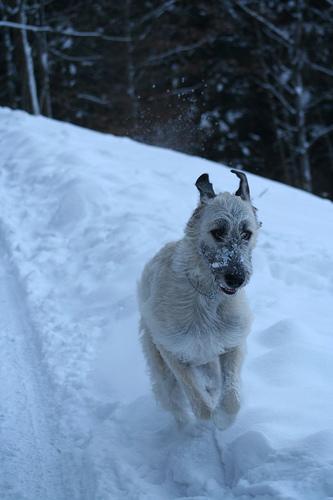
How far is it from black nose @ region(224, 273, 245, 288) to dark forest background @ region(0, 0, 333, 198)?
15.1m

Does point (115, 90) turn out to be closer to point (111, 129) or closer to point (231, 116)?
point (111, 129)

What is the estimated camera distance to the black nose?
11.7 feet

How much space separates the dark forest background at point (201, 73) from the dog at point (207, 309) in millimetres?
14613

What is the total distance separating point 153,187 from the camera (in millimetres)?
9156

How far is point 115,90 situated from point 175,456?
19.5m

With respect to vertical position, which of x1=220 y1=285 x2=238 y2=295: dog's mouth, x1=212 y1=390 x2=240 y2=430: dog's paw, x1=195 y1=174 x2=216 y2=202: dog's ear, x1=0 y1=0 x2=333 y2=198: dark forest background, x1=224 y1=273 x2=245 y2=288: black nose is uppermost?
x1=195 y1=174 x2=216 y2=202: dog's ear

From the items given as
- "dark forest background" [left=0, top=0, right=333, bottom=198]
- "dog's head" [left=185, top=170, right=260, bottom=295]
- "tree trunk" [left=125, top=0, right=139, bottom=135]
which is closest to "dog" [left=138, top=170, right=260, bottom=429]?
"dog's head" [left=185, top=170, right=260, bottom=295]

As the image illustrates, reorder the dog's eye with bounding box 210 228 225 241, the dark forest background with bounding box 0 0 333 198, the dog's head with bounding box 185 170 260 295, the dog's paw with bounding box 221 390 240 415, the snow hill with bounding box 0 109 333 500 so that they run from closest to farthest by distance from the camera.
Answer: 1. the snow hill with bounding box 0 109 333 500
2. the dog's head with bounding box 185 170 260 295
3. the dog's eye with bounding box 210 228 225 241
4. the dog's paw with bounding box 221 390 240 415
5. the dark forest background with bounding box 0 0 333 198

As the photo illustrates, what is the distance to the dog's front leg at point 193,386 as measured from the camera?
387 cm

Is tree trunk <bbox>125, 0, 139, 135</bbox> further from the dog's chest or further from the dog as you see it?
the dog's chest

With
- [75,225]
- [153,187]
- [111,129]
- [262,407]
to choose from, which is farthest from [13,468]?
[111,129]

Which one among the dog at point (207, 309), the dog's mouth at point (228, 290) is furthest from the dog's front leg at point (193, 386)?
the dog's mouth at point (228, 290)

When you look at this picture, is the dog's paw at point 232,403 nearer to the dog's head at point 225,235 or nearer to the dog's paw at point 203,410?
the dog's paw at point 203,410

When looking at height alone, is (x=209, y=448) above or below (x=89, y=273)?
above
